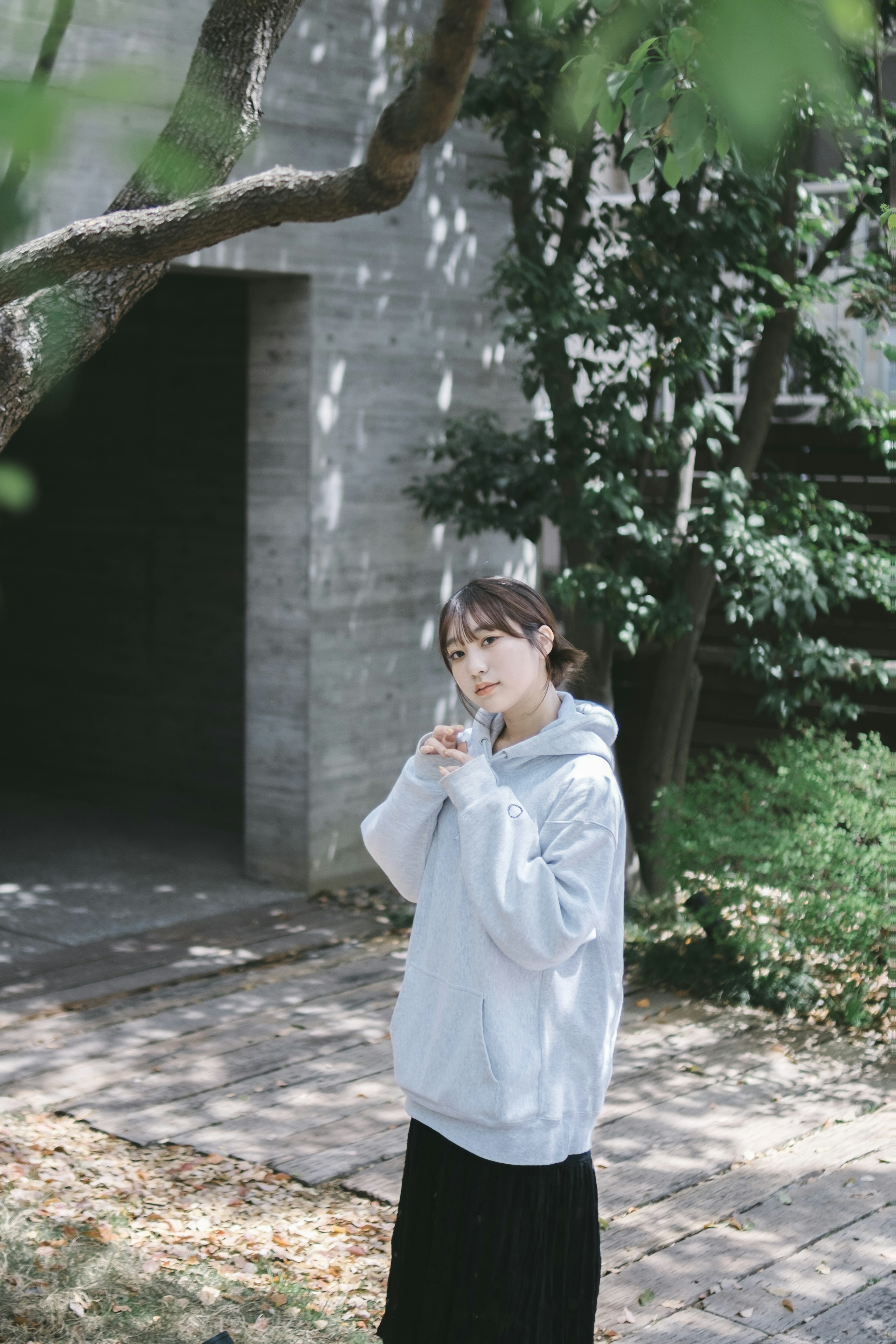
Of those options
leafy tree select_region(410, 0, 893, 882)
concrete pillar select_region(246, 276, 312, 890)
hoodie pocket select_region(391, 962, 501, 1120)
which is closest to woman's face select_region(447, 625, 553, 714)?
hoodie pocket select_region(391, 962, 501, 1120)

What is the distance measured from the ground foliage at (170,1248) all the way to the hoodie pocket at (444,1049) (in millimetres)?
1048

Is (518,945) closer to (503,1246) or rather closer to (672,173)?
(503,1246)

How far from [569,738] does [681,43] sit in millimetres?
1239

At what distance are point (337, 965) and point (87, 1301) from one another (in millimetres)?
2883

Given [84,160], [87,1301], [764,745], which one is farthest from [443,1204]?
[764,745]

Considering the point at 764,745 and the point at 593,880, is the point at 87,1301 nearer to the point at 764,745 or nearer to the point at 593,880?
the point at 593,880

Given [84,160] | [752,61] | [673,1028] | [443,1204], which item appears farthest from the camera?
[673,1028]

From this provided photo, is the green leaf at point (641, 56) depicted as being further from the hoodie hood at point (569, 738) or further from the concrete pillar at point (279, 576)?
the concrete pillar at point (279, 576)

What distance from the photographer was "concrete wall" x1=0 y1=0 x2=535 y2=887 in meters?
6.92

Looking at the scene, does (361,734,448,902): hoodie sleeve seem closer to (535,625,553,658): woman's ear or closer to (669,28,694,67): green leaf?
(535,625,553,658): woman's ear

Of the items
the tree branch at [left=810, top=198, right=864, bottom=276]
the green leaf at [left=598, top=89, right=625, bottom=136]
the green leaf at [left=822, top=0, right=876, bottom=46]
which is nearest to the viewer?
the green leaf at [left=822, top=0, right=876, bottom=46]

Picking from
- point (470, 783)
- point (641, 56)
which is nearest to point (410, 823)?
point (470, 783)

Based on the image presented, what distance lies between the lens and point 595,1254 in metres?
2.59

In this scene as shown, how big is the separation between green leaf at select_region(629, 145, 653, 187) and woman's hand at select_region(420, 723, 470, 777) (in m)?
1.32
